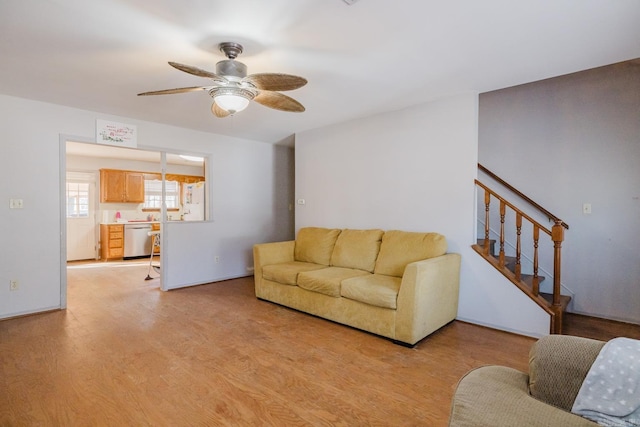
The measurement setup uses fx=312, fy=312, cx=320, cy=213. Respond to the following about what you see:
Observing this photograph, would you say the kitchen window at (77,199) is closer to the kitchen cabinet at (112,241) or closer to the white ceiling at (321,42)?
the kitchen cabinet at (112,241)

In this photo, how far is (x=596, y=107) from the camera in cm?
334

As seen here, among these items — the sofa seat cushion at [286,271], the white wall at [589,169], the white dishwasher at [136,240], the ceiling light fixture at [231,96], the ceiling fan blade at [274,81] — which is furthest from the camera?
the white dishwasher at [136,240]

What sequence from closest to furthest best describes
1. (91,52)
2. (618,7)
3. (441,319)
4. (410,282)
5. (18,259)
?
(618,7) < (91,52) < (410,282) < (441,319) < (18,259)

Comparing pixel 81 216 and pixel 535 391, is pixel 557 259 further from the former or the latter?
pixel 81 216

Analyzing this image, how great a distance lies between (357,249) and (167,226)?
2.71m

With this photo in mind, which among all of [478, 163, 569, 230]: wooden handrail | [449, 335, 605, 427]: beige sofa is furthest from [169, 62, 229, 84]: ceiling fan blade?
[478, 163, 569, 230]: wooden handrail

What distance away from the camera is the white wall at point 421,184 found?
304 centimetres

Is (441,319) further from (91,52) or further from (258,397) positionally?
(91,52)

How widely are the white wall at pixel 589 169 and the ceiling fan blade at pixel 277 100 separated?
112 inches

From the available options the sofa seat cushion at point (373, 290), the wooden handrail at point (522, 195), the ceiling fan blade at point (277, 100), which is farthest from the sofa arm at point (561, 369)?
the wooden handrail at point (522, 195)

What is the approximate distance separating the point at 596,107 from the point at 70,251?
929cm

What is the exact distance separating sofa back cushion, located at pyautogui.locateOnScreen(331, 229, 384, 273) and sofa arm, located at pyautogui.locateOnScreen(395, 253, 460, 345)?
0.81 m

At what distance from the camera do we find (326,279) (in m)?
3.15

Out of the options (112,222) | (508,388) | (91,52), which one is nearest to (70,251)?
(112,222)
